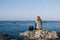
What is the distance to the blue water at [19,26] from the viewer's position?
12.3 ft

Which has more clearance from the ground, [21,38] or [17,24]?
[17,24]

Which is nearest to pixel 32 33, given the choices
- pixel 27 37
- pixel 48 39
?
pixel 27 37

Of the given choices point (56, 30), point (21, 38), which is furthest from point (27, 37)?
point (56, 30)

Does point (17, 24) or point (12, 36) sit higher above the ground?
point (17, 24)

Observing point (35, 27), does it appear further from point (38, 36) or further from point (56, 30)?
point (56, 30)

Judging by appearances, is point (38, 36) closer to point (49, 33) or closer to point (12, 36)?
point (49, 33)

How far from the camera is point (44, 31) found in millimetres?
3734

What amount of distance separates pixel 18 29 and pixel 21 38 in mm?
226

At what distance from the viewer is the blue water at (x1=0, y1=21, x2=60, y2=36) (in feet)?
12.3

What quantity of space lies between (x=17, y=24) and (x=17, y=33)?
0.73ft

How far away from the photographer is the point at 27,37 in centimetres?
384

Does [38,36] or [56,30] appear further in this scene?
[56,30]

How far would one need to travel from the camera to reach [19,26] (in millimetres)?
3859

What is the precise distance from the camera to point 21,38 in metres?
3.78
